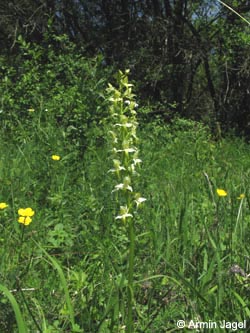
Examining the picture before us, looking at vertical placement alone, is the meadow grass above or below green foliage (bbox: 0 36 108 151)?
below

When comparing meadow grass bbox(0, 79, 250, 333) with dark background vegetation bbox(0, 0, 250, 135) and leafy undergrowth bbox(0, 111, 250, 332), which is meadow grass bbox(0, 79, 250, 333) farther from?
dark background vegetation bbox(0, 0, 250, 135)

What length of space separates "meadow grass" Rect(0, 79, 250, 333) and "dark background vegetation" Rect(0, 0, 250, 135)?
4.81 metres

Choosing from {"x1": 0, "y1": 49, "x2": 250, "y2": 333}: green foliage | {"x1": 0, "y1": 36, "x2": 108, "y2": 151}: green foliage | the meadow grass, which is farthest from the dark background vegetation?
the meadow grass

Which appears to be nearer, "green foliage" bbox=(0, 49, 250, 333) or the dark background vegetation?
"green foliage" bbox=(0, 49, 250, 333)

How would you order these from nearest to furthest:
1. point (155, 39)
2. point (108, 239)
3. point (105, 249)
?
point (105, 249), point (108, 239), point (155, 39)

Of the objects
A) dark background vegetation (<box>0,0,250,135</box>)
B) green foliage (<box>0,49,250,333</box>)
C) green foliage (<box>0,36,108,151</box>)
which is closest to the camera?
green foliage (<box>0,49,250,333</box>)

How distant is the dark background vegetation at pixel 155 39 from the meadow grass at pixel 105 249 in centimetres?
481

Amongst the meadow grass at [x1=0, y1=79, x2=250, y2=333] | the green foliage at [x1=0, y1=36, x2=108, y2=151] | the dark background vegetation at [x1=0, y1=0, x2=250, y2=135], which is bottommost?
the meadow grass at [x1=0, y1=79, x2=250, y2=333]

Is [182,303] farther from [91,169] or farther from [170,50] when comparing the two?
[170,50]

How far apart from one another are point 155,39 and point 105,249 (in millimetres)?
7051

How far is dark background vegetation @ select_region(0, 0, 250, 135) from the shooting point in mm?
8383

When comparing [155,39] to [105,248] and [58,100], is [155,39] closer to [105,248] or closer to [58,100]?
[58,100]

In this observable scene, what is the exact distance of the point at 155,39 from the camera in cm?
858

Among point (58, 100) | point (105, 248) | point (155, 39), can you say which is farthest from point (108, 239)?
point (155, 39)
